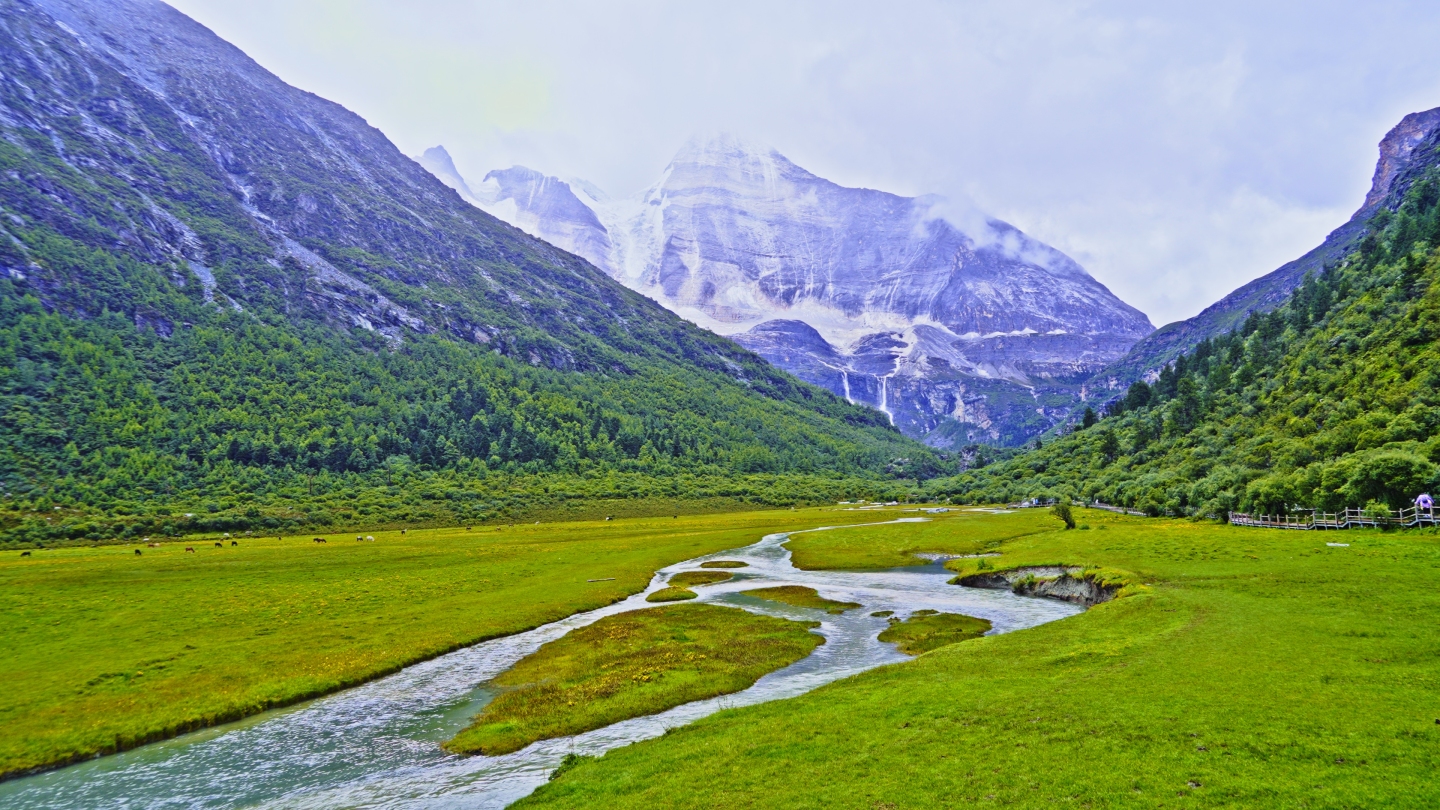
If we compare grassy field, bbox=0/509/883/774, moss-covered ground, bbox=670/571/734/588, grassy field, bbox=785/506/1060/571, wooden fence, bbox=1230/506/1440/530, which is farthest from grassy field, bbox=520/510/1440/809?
grassy field, bbox=785/506/1060/571

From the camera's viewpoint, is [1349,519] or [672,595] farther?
[672,595]

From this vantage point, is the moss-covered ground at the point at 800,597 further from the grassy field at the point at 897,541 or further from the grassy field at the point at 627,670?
the grassy field at the point at 897,541

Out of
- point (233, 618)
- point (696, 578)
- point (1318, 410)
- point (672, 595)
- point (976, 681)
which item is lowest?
point (233, 618)

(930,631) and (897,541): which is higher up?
(897,541)

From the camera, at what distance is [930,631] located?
A: 46.2 meters

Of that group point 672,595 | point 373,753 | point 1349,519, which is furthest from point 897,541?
point 373,753

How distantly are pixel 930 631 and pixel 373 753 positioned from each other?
3454 cm

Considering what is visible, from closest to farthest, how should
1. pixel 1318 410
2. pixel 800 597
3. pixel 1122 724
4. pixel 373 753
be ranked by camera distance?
1. pixel 1122 724
2. pixel 373 753
3. pixel 800 597
4. pixel 1318 410

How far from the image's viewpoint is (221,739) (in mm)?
29984

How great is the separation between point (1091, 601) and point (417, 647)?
5148cm

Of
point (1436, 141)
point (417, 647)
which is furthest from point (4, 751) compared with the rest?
point (1436, 141)

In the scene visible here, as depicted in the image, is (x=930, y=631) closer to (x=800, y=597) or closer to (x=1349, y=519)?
(x=800, y=597)

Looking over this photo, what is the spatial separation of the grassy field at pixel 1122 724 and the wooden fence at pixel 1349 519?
86.2 feet

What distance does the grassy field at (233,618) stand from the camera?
106 feet
